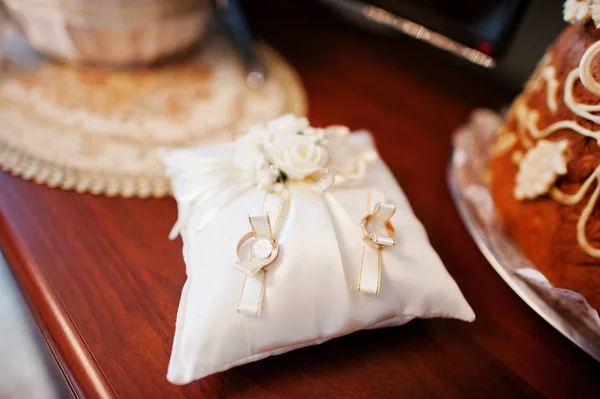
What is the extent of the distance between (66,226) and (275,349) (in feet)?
1.00

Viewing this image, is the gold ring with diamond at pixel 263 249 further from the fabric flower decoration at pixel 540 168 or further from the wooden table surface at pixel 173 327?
the fabric flower decoration at pixel 540 168

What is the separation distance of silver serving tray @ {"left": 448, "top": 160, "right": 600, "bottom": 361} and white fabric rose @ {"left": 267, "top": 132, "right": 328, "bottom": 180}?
0.80 feet

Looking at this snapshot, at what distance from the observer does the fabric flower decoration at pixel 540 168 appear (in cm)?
49

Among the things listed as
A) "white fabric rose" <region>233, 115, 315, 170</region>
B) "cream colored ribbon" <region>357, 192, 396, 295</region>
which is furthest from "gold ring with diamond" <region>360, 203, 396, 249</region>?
"white fabric rose" <region>233, 115, 315, 170</region>

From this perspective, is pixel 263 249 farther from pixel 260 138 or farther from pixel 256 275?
pixel 260 138

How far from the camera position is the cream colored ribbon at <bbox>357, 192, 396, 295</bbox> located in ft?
1.33

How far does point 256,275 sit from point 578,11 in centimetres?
45

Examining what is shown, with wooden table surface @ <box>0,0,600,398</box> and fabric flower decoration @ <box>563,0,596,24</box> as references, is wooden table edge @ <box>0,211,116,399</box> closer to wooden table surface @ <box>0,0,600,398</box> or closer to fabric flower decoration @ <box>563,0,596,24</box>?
wooden table surface @ <box>0,0,600,398</box>

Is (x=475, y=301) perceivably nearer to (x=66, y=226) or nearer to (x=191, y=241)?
(x=191, y=241)

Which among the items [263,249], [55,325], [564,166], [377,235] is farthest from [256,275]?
[564,166]

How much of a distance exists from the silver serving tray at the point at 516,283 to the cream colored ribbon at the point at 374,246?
0.60 ft

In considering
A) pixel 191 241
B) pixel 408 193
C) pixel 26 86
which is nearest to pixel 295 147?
pixel 191 241

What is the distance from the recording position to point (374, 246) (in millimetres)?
425

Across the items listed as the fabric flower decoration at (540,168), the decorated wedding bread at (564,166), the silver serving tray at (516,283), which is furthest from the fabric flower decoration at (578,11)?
the silver serving tray at (516,283)
